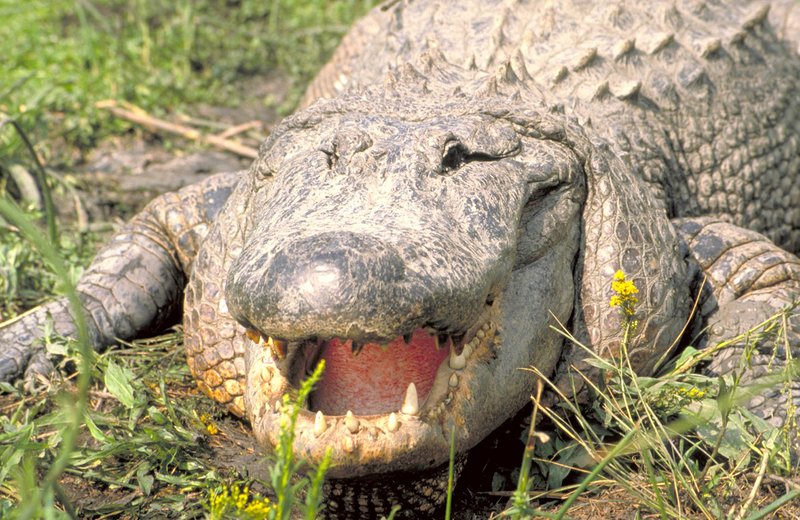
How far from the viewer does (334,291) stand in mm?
2365

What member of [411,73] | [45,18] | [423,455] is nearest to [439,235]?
[423,455]

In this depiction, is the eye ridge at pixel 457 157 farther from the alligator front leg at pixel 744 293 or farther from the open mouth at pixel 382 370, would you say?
the alligator front leg at pixel 744 293

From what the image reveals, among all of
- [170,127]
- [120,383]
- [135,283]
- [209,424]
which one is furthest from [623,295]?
[170,127]

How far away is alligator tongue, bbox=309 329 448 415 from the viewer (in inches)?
111

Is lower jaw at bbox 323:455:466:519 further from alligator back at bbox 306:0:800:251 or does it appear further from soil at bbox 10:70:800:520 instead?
alligator back at bbox 306:0:800:251

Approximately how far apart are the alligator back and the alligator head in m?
0.58

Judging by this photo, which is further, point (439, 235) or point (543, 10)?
point (543, 10)

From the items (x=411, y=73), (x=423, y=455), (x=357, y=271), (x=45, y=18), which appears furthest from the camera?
(x=45, y=18)

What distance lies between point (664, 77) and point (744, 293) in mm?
1114

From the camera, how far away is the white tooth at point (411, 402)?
2613 mm

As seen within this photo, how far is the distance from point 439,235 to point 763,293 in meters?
1.59

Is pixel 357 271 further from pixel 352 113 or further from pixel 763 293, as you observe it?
pixel 763 293

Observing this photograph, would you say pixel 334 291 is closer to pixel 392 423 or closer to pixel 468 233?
pixel 392 423

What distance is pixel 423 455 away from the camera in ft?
8.71
